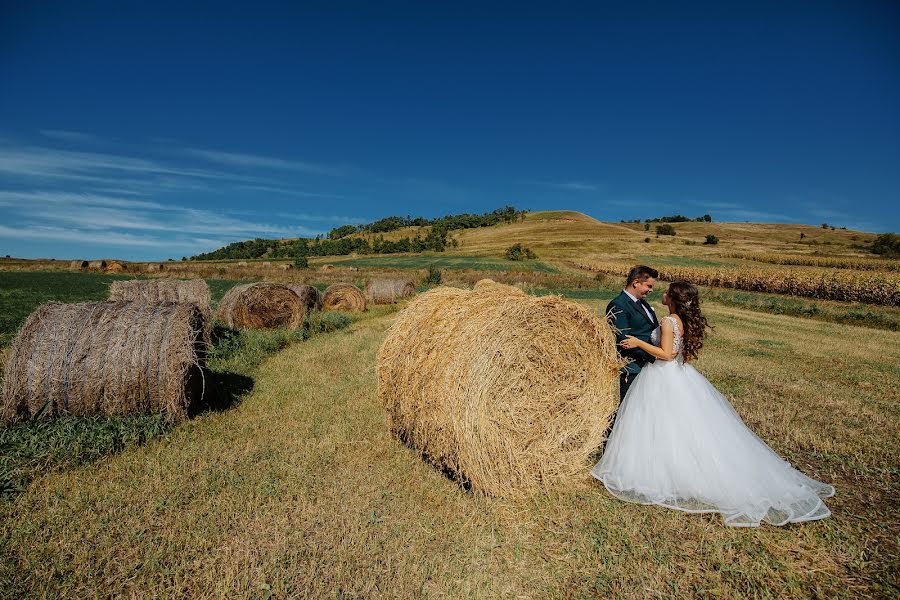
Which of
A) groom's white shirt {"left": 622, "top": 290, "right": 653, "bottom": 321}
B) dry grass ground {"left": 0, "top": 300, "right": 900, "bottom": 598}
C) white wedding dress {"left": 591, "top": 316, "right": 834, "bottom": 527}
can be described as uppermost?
groom's white shirt {"left": 622, "top": 290, "right": 653, "bottom": 321}

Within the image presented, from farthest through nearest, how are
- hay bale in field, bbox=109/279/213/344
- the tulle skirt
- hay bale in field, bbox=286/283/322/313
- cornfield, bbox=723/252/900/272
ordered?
cornfield, bbox=723/252/900/272, hay bale in field, bbox=286/283/322/313, hay bale in field, bbox=109/279/213/344, the tulle skirt

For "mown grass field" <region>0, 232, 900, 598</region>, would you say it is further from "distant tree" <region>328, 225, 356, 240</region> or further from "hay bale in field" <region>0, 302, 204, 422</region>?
"distant tree" <region>328, 225, 356, 240</region>

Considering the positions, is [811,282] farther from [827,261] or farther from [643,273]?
[643,273]

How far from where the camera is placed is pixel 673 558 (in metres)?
3.65

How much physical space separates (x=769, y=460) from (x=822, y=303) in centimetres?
2677

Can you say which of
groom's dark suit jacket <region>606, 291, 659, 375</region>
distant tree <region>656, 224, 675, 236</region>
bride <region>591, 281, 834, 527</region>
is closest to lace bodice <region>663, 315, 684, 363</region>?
bride <region>591, 281, 834, 527</region>

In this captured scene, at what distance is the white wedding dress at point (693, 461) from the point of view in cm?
425

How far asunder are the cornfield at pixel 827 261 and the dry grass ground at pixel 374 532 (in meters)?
41.9

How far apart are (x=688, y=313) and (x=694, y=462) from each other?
166 centimetres

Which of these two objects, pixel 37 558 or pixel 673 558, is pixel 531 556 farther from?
pixel 37 558

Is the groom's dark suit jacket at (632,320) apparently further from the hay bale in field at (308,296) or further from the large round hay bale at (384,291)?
the large round hay bale at (384,291)

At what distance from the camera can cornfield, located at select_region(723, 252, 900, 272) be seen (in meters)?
36.0

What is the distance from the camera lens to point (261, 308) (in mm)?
14000

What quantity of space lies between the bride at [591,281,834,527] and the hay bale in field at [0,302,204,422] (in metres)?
6.02
